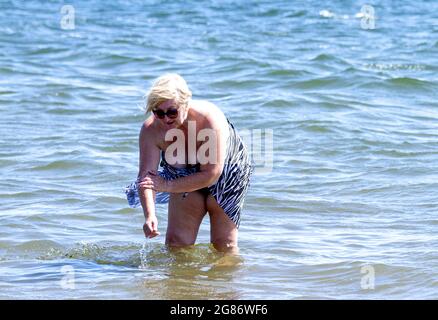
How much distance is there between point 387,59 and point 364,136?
208 inches

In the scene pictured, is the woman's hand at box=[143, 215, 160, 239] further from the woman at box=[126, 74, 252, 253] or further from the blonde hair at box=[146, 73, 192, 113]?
the blonde hair at box=[146, 73, 192, 113]

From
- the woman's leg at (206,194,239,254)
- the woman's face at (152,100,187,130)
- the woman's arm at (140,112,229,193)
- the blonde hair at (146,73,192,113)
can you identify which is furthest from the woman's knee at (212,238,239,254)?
the blonde hair at (146,73,192,113)

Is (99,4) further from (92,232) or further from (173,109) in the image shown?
(173,109)

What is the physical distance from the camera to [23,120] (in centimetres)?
1064

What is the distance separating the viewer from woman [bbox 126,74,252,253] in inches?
199

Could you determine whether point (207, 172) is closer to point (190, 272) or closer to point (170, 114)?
point (170, 114)

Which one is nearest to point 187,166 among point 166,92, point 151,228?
point 151,228

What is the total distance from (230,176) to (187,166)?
27cm

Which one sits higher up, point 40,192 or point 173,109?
point 173,109

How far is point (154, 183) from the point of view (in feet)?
17.1

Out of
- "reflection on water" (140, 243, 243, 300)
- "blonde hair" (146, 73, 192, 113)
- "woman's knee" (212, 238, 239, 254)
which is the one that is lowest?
"reflection on water" (140, 243, 243, 300)

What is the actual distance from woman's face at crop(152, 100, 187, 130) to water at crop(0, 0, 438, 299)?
0.93 m
